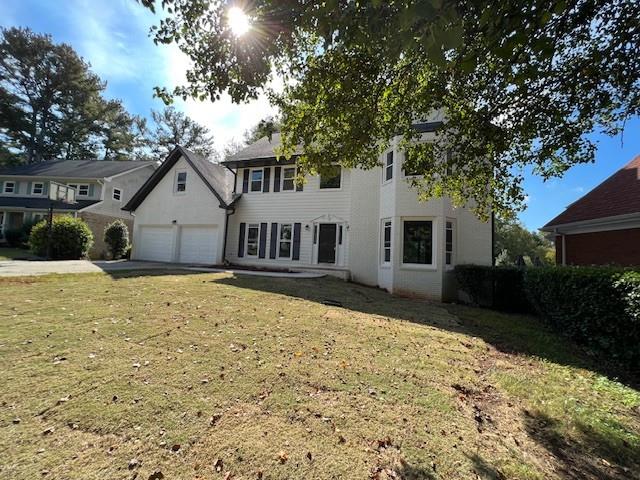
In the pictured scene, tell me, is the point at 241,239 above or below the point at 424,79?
Answer: below

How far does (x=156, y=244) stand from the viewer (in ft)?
62.1

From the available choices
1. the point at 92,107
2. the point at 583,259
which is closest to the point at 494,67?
the point at 583,259

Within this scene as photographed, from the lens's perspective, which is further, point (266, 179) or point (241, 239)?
point (241, 239)

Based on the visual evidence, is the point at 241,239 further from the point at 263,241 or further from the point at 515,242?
the point at 515,242

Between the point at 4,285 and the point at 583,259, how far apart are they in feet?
63.1

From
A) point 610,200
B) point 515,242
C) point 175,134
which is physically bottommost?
point 610,200

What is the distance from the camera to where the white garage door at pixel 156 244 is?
18.6 metres

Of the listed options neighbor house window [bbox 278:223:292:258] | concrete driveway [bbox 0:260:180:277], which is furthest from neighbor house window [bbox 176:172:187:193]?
neighbor house window [bbox 278:223:292:258]

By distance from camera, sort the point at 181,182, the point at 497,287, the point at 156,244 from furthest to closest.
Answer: the point at 156,244 < the point at 181,182 < the point at 497,287

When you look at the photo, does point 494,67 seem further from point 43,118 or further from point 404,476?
point 43,118

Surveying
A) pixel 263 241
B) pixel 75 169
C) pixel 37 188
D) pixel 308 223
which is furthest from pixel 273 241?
pixel 37 188

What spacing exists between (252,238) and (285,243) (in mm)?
2104

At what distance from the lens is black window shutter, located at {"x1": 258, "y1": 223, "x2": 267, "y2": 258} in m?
17.1

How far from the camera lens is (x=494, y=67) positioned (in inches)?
197
